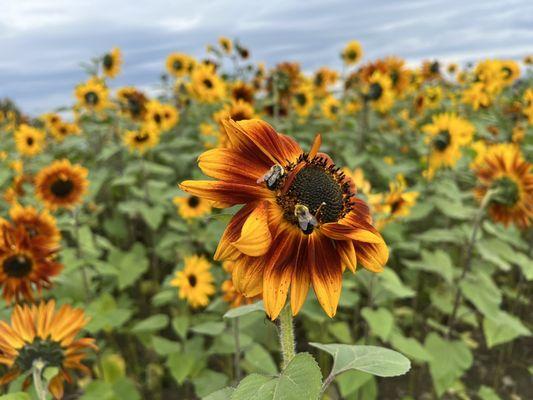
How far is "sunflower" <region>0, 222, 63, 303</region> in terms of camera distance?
201cm

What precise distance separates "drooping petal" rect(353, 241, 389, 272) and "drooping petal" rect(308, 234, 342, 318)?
4cm

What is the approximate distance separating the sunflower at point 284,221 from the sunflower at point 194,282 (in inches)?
67.1

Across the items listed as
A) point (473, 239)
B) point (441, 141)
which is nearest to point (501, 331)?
point (473, 239)

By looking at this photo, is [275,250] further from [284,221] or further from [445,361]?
[445,361]

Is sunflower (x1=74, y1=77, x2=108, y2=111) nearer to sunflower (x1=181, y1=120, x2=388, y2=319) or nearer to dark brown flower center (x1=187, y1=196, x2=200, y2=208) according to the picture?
dark brown flower center (x1=187, y1=196, x2=200, y2=208)

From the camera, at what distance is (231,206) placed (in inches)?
37.9

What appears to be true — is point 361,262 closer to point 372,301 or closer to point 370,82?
point 372,301

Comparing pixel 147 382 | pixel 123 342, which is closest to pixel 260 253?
pixel 147 382

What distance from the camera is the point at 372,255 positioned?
3.16ft

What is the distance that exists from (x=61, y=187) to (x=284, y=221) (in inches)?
90.4

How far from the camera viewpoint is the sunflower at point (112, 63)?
5.33 metres

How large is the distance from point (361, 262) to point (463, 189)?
11.7 ft

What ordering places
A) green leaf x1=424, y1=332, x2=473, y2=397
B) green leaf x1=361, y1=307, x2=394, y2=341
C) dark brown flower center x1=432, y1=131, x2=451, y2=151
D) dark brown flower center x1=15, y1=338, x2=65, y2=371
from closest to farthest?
dark brown flower center x1=15, y1=338, x2=65, y2=371, green leaf x1=361, y1=307, x2=394, y2=341, green leaf x1=424, y1=332, x2=473, y2=397, dark brown flower center x1=432, y1=131, x2=451, y2=151

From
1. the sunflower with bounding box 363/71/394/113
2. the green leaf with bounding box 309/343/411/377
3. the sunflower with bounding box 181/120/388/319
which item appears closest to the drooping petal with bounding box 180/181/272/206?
the sunflower with bounding box 181/120/388/319
